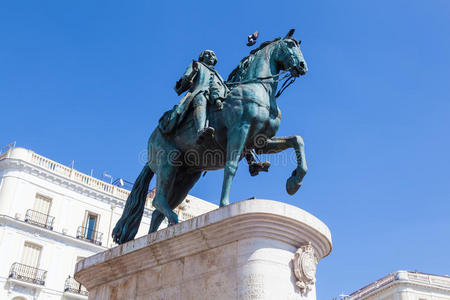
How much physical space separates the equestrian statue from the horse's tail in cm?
2

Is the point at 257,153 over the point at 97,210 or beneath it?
beneath

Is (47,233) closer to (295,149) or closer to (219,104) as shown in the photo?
(219,104)

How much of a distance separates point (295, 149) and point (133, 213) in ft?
10.2

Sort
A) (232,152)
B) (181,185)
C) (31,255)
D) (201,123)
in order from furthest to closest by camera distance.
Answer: (31,255)
(181,185)
(201,123)
(232,152)

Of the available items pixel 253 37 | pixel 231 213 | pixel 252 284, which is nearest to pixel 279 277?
pixel 252 284

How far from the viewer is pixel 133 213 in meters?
9.68

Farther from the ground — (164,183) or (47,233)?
(47,233)

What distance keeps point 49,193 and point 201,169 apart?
88.3 feet

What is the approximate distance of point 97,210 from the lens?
119 feet

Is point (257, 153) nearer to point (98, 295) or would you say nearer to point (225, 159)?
point (225, 159)

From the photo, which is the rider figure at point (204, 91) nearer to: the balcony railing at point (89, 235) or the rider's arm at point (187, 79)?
the rider's arm at point (187, 79)

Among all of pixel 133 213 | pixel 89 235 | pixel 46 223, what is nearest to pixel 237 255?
pixel 133 213

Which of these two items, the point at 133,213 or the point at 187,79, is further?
the point at 133,213

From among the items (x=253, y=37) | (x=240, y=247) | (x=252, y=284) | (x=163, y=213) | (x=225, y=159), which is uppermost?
(x=253, y=37)
